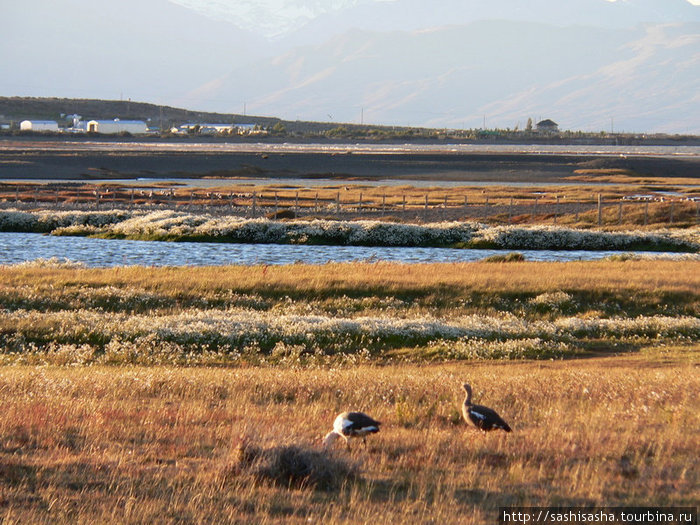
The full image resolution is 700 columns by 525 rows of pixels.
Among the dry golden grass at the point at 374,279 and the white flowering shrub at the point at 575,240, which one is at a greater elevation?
the dry golden grass at the point at 374,279

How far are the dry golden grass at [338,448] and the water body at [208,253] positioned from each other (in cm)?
3295

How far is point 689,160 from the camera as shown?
500 ft

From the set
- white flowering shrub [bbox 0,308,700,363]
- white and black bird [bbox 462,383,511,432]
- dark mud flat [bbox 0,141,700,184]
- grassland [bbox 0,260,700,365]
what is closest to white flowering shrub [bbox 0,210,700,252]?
grassland [bbox 0,260,700,365]

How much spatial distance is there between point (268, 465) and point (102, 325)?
17.1 metres

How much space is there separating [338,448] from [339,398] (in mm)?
3782

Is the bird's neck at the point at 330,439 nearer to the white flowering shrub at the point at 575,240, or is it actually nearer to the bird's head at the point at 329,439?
the bird's head at the point at 329,439

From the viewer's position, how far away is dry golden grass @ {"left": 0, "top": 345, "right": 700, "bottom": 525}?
9.12 m

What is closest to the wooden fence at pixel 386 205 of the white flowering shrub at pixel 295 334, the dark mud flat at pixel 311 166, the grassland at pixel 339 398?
the dark mud flat at pixel 311 166

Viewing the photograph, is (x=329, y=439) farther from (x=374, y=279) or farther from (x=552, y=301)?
(x=374, y=279)

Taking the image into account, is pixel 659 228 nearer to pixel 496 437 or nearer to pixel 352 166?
pixel 496 437

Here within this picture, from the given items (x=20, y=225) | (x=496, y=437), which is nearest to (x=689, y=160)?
(x=20, y=225)

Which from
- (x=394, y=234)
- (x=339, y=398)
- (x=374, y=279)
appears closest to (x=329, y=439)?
(x=339, y=398)

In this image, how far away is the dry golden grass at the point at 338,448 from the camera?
912 centimetres

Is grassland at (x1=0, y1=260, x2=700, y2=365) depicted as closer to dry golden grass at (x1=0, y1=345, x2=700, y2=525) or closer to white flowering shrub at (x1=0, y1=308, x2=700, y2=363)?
white flowering shrub at (x1=0, y1=308, x2=700, y2=363)
